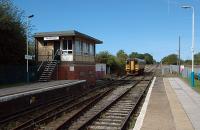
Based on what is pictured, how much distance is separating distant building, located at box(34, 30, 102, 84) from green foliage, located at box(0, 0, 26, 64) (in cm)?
239

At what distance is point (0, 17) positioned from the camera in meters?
27.7

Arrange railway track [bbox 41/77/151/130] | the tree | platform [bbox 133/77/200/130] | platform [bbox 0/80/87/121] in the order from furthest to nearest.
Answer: the tree → platform [bbox 0/80/87/121] → railway track [bbox 41/77/151/130] → platform [bbox 133/77/200/130]

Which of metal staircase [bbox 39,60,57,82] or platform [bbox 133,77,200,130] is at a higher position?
metal staircase [bbox 39,60,57,82]

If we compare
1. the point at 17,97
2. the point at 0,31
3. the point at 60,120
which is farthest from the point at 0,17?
the point at 60,120

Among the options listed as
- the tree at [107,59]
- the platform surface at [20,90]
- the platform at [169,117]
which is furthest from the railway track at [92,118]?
the tree at [107,59]

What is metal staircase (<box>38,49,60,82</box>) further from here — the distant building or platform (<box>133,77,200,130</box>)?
platform (<box>133,77,200,130</box>)

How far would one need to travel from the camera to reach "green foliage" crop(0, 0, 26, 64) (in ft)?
92.6

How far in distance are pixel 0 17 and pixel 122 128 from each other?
18.7 metres

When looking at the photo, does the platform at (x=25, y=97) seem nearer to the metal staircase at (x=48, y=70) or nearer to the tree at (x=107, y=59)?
the metal staircase at (x=48, y=70)

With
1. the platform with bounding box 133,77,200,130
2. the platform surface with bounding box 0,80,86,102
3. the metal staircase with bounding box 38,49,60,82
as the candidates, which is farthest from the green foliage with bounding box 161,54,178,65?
the platform with bounding box 133,77,200,130

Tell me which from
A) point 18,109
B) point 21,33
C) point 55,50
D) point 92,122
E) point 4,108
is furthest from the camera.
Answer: point 55,50

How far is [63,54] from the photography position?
34031mm

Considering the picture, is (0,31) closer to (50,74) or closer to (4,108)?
(50,74)

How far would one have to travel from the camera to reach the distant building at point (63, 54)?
3303cm
